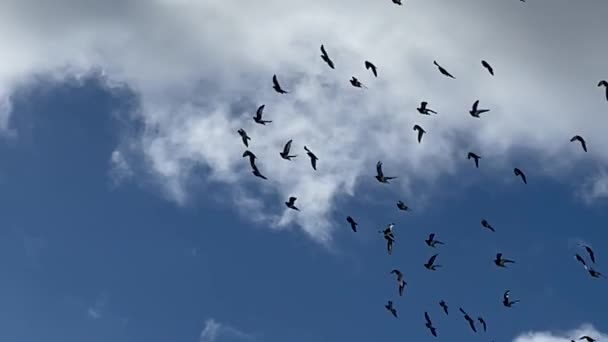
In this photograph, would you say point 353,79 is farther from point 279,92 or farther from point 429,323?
point 429,323

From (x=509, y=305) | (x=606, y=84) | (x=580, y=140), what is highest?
(x=606, y=84)

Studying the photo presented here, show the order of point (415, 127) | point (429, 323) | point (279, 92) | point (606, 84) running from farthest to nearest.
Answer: point (429, 323) < point (415, 127) < point (606, 84) < point (279, 92)

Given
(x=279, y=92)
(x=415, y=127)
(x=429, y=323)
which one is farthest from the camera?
(x=429, y=323)

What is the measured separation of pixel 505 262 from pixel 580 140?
77.1 ft

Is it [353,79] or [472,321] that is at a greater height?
[353,79]

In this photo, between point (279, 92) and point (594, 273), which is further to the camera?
point (594, 273)

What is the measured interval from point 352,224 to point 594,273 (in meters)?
29.5

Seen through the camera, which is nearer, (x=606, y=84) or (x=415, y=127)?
(x=606, y=84)

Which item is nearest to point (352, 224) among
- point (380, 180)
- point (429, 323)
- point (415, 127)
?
point (380, 180)

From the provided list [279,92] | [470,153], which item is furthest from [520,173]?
[279,92]

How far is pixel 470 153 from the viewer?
13562 cm

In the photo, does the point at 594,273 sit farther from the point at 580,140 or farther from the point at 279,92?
the point at 279,92

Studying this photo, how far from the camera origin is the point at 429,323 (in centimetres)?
14212

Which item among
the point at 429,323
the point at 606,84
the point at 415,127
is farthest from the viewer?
the point at 429,323
